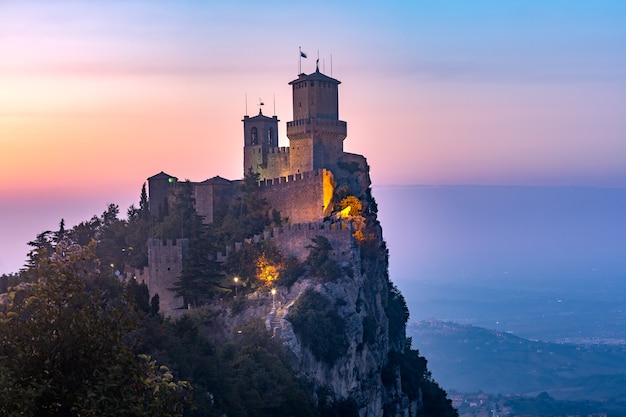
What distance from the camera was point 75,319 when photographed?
19.1 metres

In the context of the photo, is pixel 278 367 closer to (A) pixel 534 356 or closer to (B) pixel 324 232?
(B) pixel 324 232

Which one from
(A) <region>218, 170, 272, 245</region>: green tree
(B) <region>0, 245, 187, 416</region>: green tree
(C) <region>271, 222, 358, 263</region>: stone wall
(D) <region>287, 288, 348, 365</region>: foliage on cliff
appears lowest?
(B) <region>0, 245, 187, 416</region>: green tree

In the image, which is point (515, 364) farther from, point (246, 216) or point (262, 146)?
point (246, 216)

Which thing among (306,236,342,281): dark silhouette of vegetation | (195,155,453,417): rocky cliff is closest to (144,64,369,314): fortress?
(195,155,453,417): rocky cliff

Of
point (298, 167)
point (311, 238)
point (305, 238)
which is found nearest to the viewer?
point (311, 238)

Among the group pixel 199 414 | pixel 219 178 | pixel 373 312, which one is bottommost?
pixel 199 414

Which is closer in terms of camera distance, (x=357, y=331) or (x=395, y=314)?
(x=357, y=331)

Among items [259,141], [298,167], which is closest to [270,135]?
[259,141]

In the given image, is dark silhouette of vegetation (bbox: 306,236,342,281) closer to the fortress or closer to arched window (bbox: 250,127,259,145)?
the fortress

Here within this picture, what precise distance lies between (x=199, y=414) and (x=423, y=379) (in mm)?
33495

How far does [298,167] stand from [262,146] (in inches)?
130

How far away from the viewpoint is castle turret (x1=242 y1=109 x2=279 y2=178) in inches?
2512

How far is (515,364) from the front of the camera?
157000 millimetres

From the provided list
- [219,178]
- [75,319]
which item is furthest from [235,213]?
[75,319]
